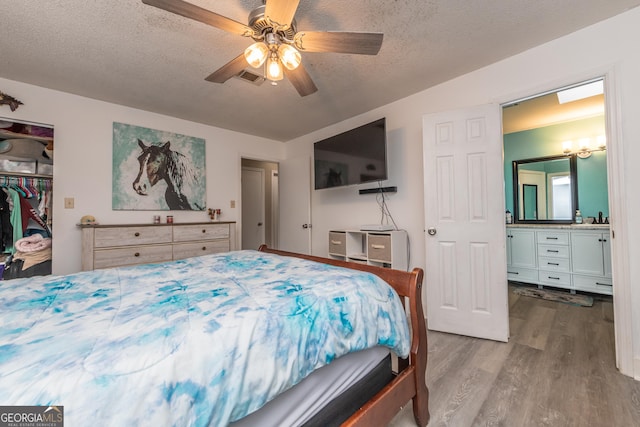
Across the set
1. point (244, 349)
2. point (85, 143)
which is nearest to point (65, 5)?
point (85, 143)

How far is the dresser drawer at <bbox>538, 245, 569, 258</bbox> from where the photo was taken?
341 cm

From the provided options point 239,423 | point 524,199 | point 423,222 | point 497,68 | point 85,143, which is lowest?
point 239,423

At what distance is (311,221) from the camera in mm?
4043

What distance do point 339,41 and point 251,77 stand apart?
4.13 feet

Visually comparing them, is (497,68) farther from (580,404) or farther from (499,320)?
(580,404)

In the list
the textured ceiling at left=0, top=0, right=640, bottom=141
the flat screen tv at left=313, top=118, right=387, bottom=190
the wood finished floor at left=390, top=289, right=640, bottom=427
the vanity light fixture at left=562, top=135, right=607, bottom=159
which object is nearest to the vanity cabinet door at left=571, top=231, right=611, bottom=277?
the wood finished floor at left=390, top=289, right=640, bottom=427

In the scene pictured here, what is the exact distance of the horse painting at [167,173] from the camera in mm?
3104

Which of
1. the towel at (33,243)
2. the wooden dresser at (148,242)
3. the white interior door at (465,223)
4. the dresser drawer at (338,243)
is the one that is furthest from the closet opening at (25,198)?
the white interior door at (465,223)

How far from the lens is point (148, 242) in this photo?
2.79m

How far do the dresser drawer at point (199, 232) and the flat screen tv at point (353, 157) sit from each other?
137cm

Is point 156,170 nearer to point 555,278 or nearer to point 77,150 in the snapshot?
point 77,150

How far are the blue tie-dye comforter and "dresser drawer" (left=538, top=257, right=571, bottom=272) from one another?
349 cm

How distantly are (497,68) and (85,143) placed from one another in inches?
161

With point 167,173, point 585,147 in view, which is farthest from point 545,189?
point 167,173
